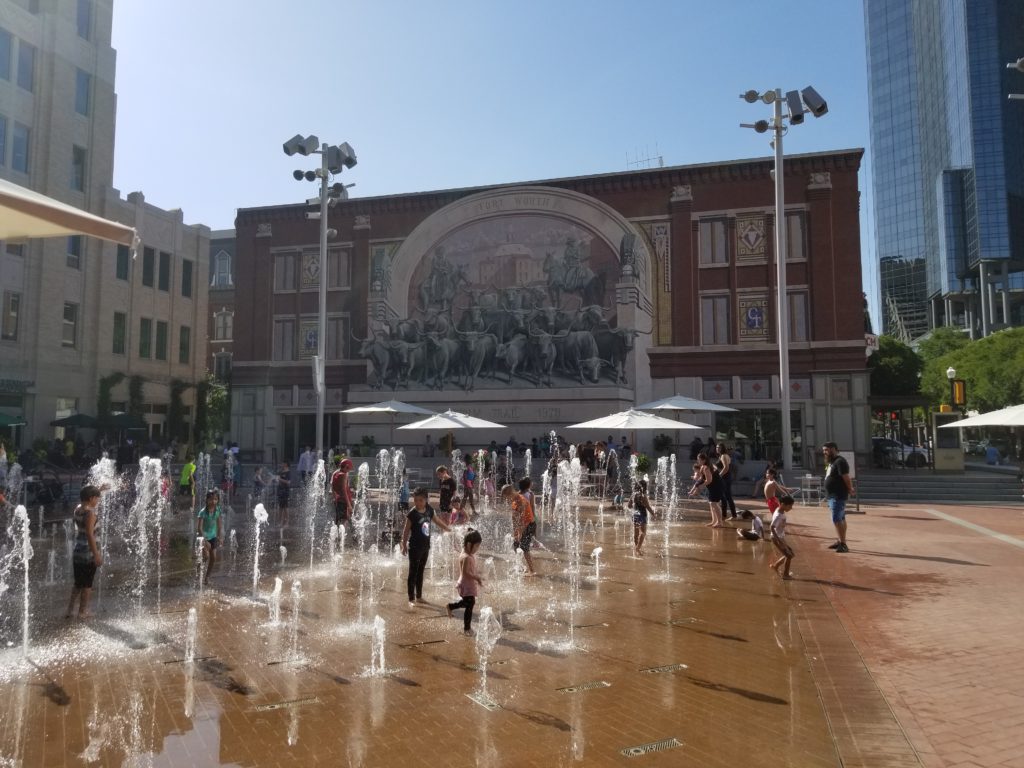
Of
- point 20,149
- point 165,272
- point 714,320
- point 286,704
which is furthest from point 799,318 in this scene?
point 20,149

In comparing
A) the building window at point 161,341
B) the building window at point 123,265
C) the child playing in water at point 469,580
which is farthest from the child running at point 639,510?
the building window at point 161,341

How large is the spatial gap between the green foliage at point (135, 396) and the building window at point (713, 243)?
28.6 meters

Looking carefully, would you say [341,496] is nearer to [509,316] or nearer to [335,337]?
[509,316]

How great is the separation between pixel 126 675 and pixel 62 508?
50.2 feet

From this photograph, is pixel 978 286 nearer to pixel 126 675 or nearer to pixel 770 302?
pixel 770 302

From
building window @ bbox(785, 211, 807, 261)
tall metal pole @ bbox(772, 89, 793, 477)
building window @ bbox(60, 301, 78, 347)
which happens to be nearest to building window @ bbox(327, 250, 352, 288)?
building window @ bbox(60, 301, 78, 347)

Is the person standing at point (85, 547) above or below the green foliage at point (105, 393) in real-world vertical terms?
below

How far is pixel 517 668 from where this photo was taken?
6586mm

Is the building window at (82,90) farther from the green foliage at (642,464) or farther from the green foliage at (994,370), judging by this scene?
the green foliage at (994,370)

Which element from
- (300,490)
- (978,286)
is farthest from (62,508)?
(978,286)

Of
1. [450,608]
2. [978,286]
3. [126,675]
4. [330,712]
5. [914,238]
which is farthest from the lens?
[914,238]

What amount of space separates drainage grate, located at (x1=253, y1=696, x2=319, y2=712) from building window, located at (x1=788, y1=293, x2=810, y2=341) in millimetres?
29928

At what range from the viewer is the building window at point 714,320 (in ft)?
108

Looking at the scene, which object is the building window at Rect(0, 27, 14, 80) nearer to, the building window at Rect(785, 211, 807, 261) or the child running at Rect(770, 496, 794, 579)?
the building window at Rect(785, 211, 807, 261)
